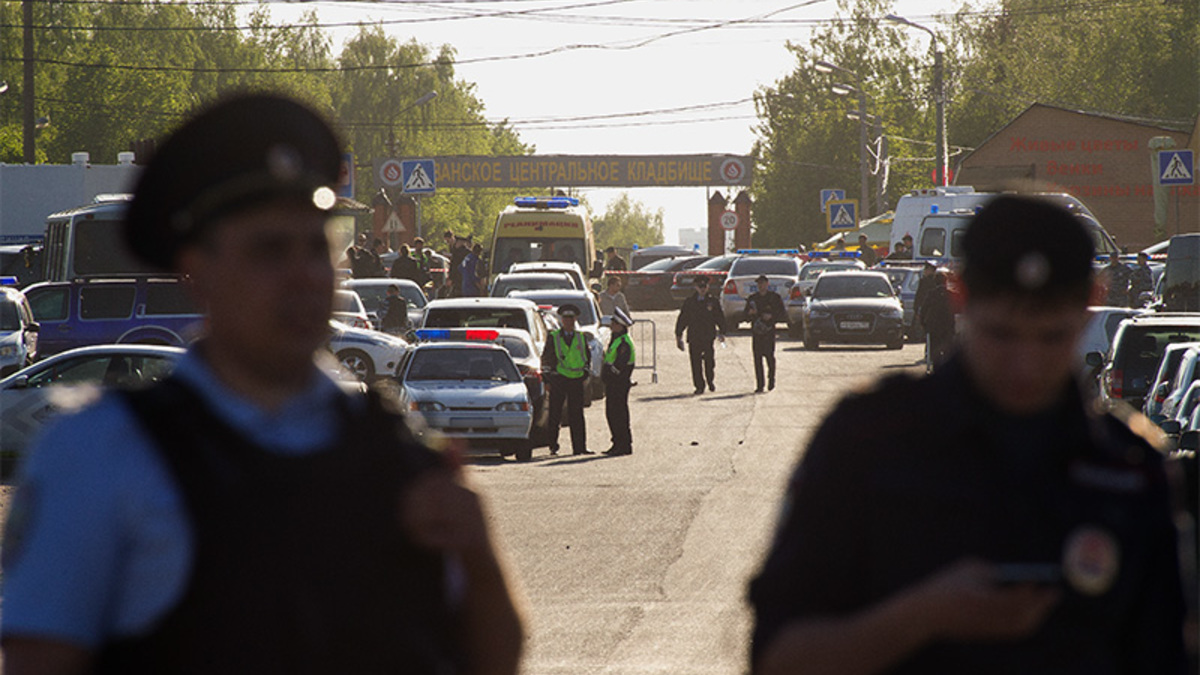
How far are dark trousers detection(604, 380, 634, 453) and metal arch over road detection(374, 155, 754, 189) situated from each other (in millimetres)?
56201

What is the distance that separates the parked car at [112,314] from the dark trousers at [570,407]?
634 centimetres

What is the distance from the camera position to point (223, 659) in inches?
85.7

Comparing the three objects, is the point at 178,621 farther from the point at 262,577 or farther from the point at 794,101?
the point at 794,101

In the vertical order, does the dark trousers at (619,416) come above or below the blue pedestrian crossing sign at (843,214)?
below

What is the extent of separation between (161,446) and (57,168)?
38.5 m

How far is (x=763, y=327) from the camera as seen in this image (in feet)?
88.4

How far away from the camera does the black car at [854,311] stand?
114 ft

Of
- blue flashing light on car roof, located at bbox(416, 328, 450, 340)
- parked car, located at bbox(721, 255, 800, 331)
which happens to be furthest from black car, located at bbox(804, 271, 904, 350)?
blue flashing light on car roof, located at bbox(416, 328, 450, 340)

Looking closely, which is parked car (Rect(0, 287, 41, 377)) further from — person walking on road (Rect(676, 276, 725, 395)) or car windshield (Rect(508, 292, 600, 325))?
person walking on road (Rect(676, 276, 725, 395))

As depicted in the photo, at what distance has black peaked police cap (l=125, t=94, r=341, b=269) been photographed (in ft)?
7.60

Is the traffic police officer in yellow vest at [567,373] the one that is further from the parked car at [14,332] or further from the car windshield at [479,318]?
the parked car at [14,332]

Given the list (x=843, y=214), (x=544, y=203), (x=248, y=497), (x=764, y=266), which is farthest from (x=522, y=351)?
(x=843, y=214)

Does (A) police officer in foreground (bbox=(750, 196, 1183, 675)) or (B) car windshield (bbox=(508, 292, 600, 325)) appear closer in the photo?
(A) police officer in foreground (bbox=(750, 196, 1183, 675))

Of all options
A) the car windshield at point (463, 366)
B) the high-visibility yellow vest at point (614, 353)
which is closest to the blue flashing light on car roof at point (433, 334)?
the car windshield at point (463, 366)
